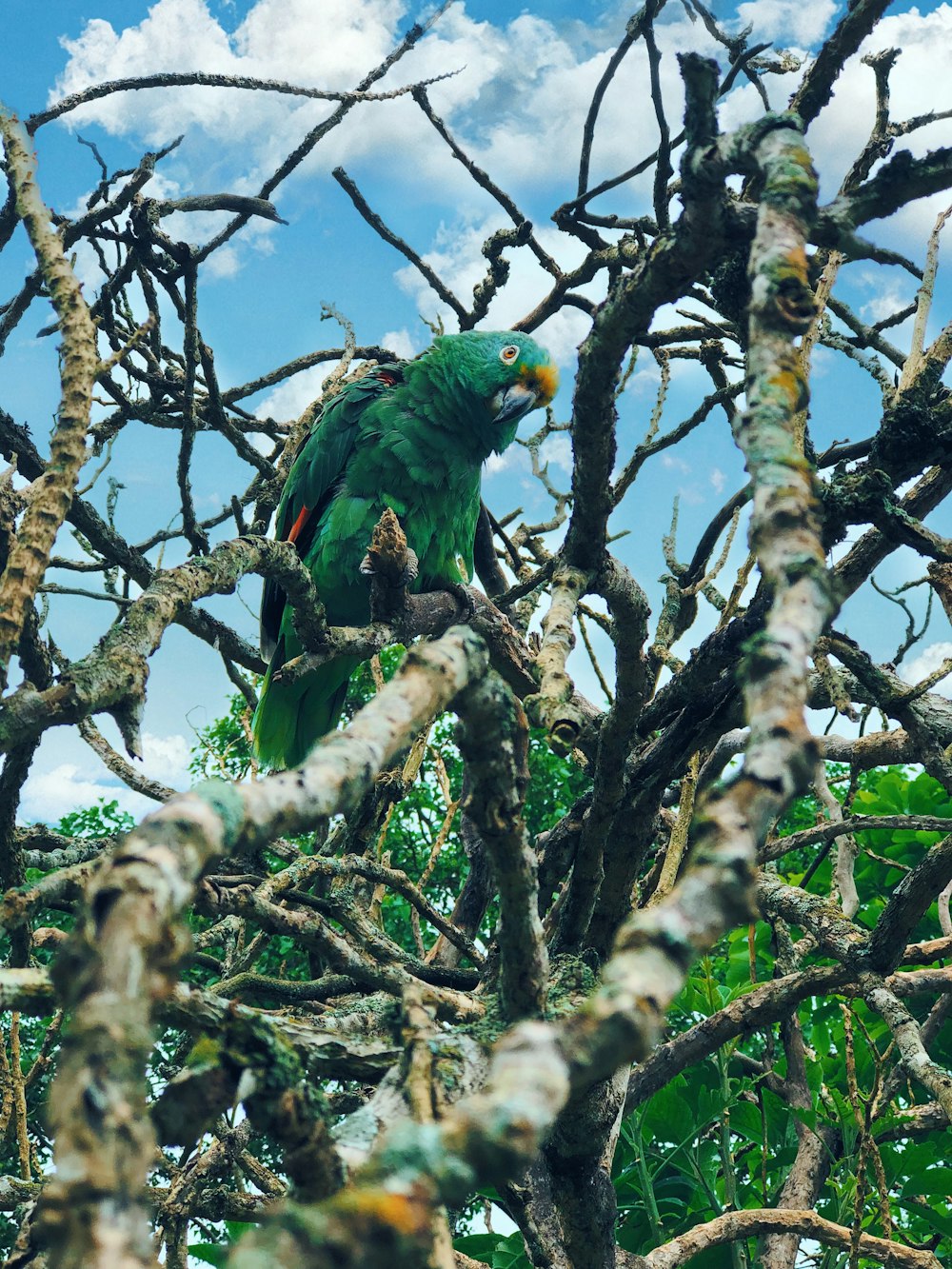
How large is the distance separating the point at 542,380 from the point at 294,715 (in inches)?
73.5

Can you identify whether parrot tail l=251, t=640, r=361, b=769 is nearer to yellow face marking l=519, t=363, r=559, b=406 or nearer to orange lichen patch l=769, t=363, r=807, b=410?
yellow face marking l=519, t=363, r=559, b=406

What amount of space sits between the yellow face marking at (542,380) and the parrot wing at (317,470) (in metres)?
0.66

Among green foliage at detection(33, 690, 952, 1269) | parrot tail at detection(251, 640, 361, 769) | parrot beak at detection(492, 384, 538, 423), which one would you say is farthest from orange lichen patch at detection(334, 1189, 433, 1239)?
parrot beak at detection(492, 384, 538, 423)

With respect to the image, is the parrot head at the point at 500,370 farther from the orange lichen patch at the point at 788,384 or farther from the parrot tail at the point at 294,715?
the orange lichen patch at the point at 788,384

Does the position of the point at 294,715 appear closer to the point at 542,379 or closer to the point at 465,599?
the point at 465,599

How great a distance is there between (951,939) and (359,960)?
6.34 feet

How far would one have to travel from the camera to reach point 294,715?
4.75 m

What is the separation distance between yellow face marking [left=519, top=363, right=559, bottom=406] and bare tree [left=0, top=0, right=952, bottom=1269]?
0.28 m

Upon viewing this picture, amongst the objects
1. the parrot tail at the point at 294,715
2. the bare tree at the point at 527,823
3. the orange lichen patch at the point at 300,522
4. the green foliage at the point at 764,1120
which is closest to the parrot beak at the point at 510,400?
the bare tree at the point at 527,823

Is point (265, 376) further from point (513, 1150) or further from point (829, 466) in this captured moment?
point (513, 1150)

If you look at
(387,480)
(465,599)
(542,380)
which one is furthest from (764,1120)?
(542,380)

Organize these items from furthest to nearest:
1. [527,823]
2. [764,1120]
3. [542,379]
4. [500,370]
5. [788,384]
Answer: [542,379] < [500,370] < [764,1120] < [527,823] < [788,384]

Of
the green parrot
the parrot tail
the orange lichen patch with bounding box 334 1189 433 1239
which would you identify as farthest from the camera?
the parrot tail

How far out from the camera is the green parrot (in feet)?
15.0
